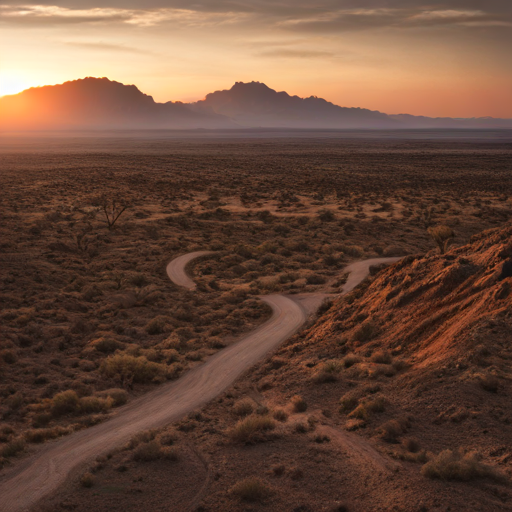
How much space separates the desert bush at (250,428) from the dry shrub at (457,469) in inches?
159

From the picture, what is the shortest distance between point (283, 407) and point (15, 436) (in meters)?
7.24

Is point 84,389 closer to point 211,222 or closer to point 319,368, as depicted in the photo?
point 319,368

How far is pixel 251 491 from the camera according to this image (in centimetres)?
988

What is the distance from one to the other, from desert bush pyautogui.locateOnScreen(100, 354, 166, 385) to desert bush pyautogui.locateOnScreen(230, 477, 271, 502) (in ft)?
24.4

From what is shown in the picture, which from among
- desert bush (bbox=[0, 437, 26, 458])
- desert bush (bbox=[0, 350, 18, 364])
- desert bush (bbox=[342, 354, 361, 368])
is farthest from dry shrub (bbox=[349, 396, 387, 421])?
desert bush (bbox=[0, 350, 18, 364])

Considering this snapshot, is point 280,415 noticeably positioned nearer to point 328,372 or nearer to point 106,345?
point 328,372

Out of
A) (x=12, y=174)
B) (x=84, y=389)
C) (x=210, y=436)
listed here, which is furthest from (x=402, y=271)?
(x=12, y=174)

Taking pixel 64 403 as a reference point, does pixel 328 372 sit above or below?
above

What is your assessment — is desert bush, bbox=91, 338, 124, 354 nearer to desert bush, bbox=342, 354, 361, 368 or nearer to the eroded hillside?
the eroded hillside

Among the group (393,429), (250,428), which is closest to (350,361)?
(393,429)

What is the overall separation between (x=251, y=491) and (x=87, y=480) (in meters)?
3.74

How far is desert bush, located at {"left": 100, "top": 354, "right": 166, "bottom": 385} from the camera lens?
54.8ft

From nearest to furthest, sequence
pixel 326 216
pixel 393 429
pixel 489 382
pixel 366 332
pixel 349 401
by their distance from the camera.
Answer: pixel 393 429 < pixel 489 382 < pixel 349 401 < pixel 366 332 < pixel 326 216

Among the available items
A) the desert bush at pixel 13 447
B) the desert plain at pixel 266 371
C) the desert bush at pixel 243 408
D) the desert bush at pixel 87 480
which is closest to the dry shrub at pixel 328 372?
the desert plain at pixel 266 371
